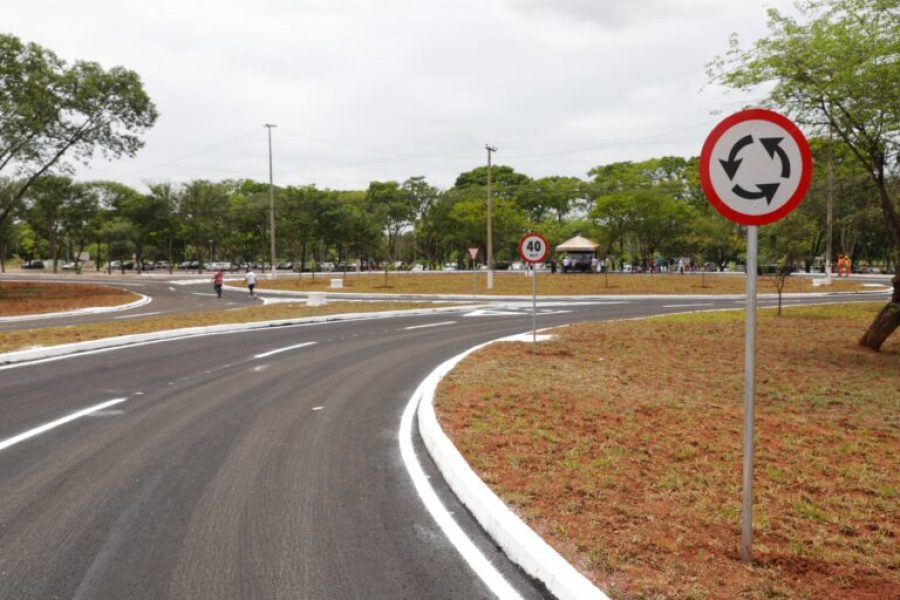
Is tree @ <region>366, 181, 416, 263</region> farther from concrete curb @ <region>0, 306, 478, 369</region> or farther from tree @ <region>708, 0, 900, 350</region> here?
tree @ <region>708, 0, 900, 350</region>

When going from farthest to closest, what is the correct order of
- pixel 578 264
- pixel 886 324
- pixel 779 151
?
pixel 578 264, pixel 886 324, pixel 779 151

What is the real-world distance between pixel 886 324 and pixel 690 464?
10665 mm

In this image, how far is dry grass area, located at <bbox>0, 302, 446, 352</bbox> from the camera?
45.2 ft

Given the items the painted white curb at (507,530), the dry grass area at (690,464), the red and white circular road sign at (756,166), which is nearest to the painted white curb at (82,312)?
the dry grass area at (690,464)

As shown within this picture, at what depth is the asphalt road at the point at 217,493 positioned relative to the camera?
3.37 meters

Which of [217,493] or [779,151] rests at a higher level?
[779,151]

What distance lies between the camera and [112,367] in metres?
10.7

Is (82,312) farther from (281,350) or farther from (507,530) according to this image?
(507,530)

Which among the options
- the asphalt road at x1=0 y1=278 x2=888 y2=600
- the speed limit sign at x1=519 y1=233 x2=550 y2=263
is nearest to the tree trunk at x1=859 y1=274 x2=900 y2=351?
the speed limit sign at x1=519 y1=233 x2=550 y2=263

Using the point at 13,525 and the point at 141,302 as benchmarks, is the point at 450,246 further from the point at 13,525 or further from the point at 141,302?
the point at 13,525

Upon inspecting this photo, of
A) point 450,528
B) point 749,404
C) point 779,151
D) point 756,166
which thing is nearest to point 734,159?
point 756,166

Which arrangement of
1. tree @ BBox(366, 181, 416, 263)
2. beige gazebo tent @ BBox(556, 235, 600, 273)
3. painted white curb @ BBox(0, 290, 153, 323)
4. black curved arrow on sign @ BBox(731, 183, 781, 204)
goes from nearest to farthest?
black curved arrow on sign @ BBox(731, 183, 781, 204) < painted white curb @ BBox(0, 290, 153, 323) < beige gazebo tent @ BBox(556, 235, 600, 273) < tree @ BBox(366, 181, 416, 263)

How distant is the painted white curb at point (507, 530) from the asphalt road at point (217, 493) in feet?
0.32

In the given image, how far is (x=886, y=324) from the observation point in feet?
42.9
